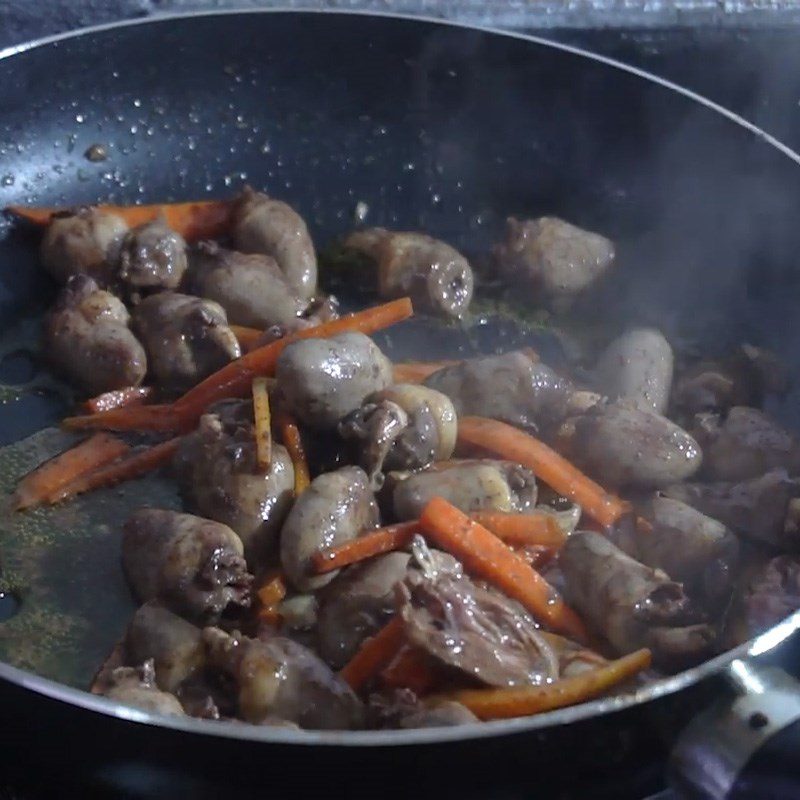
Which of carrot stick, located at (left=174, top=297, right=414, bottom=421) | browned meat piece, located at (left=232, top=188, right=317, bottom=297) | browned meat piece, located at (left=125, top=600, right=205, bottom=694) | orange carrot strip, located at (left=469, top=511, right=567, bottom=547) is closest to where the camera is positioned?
browned meat piece, located at (left=125, top=600, right=205, bottom=694)

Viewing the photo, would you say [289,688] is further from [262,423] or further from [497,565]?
[262,423]

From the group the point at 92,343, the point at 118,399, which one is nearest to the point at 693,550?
the point at 118,399

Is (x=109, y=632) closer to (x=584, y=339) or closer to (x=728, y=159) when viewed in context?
(x=584, y=339)

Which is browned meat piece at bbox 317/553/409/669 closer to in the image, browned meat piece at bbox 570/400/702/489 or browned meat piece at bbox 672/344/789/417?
browned meat piece at bbox 570/400/702/489

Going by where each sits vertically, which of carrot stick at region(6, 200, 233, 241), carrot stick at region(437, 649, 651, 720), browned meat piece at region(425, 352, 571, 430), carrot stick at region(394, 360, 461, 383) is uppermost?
carrot stick at region(6, 200, 233, 241)

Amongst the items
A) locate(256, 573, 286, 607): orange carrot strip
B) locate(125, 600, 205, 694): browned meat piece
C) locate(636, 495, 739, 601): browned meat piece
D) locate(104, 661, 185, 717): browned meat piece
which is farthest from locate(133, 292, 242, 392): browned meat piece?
locate(636, 495, 739, 601): browned meat piece

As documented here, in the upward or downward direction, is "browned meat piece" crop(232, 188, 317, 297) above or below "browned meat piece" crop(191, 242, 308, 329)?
above

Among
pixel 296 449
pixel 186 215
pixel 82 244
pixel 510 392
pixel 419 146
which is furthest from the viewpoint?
pixel 419 146
